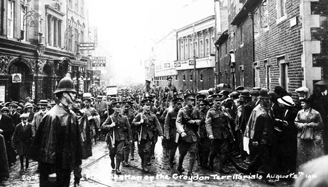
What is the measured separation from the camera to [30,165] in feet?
34.1

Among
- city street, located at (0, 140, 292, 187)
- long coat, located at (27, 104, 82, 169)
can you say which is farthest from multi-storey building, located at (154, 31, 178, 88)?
long coat, located at (27, 104, 82, 169)

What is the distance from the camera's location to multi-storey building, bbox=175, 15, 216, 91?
38969 millimetres

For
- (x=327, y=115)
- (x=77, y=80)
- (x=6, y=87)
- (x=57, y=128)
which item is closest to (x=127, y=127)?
(x=57, y=128)

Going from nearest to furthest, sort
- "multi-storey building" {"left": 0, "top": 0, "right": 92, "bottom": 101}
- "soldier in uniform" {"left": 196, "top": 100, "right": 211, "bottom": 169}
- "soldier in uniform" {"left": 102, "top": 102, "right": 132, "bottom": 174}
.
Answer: "soldier in uniform" {"left": 102, "top": 102, "right": 132, "bottom": 174} < "soldier in uniform" {"left": 196, "top": 100, "right": 211, "bottom": 169} < "multi-storey building" {"left": 0, "top": 0, "right": 92, "bottom": 101}

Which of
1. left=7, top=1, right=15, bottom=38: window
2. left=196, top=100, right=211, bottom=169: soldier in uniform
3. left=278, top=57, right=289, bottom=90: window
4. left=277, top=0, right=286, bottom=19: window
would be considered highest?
left=7, top=1, right=15, bottom=38: window

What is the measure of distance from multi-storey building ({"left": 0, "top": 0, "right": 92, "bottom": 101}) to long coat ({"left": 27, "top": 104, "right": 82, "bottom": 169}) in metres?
15.5

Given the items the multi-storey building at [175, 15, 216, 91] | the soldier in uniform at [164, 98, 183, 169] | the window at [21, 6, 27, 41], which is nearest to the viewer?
the soldier in uniform at [164, 98, 183, 169]

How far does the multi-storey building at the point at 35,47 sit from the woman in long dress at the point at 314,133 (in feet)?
55.0

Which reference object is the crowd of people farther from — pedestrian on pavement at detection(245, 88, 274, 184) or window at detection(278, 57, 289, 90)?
window at detection(278, 57, 289, 90)

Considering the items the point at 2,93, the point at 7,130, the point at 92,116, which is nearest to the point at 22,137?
the point at 7,130

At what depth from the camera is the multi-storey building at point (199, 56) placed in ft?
128

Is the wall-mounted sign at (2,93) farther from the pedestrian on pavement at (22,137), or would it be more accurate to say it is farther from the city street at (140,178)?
the pedestrian on pavement at (22,137)

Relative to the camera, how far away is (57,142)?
4766 millimetres

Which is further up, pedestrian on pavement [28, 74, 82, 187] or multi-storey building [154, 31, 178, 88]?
multi-storey building [154, 31, 178, 88]
